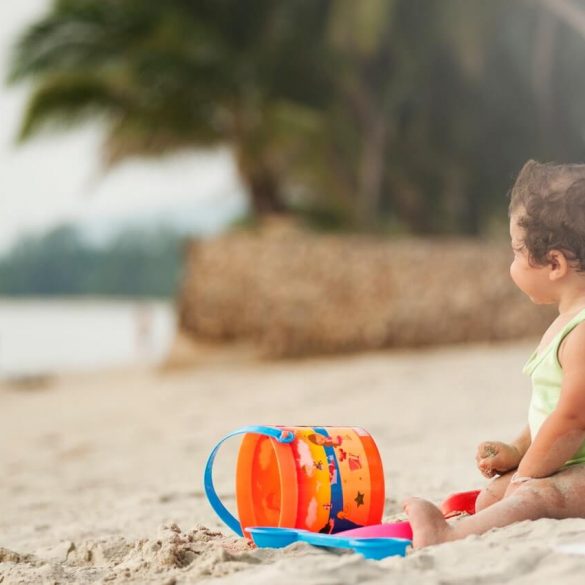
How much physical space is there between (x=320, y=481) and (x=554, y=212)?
2.74 ft

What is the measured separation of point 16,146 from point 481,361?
8637 millimetres

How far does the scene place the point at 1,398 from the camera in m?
11.2

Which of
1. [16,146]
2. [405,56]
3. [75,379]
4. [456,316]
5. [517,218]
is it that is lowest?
[75,379]

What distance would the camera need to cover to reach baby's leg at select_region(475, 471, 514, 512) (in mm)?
2350

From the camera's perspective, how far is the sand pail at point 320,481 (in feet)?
7.51

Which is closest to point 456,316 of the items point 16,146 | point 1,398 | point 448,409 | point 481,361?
point 481,361

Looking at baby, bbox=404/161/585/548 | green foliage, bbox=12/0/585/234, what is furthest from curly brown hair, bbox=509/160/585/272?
green foliage, bbox=12/0/585/234

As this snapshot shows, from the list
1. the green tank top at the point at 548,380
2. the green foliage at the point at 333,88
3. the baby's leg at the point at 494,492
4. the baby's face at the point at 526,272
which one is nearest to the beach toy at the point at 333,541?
the baby's leg at the point at 494,492

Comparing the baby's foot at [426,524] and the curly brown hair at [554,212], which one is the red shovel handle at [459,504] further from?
the curly brown hair at [554,212]

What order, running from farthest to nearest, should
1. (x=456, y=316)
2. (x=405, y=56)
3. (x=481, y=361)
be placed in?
(x=405, y=56) → (x=456, y=316) → (x=481, y=361)

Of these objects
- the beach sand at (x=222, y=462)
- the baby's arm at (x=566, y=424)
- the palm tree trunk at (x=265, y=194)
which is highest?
the palm tree trunk at (x=265, y=194)

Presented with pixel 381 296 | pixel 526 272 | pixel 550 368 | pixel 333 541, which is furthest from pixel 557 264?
pixel 381 296

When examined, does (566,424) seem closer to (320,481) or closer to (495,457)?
(495,457)

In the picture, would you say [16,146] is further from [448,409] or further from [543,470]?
[543,470]
